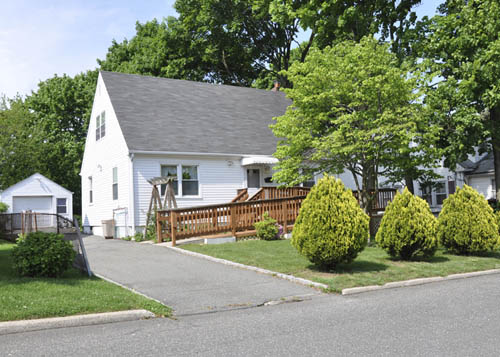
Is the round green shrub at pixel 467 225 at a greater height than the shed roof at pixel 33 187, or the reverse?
the shed roof at pixel 33 187

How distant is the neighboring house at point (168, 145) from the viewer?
67.4 feet

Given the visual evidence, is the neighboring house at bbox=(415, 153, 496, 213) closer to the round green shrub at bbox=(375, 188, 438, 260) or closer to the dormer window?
the round green shrub at bbox=(375, 188, 438, 260)

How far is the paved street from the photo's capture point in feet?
18.0

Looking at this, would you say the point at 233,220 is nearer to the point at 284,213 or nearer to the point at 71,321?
the point at 284,213

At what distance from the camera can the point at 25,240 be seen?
926 centimetres

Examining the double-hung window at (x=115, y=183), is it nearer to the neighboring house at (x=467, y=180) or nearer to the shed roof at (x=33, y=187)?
the shed roof at (x=33, y=187)

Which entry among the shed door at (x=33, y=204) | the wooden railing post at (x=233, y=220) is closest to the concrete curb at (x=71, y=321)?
the wooden railing post at (x=233, y=220)

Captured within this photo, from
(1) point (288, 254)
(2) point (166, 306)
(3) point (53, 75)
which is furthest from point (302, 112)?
(3) point (53, 75)

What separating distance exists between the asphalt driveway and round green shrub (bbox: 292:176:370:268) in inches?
40.9

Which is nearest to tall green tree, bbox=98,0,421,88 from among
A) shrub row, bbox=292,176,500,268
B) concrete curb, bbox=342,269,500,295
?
shrub row, bbox=292,176,500,268

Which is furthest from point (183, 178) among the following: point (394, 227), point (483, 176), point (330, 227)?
point (483, 176)

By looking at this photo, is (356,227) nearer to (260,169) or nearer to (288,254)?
Result: (288,254)

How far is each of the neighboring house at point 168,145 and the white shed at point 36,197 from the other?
519 centimetres

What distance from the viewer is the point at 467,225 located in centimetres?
1328
